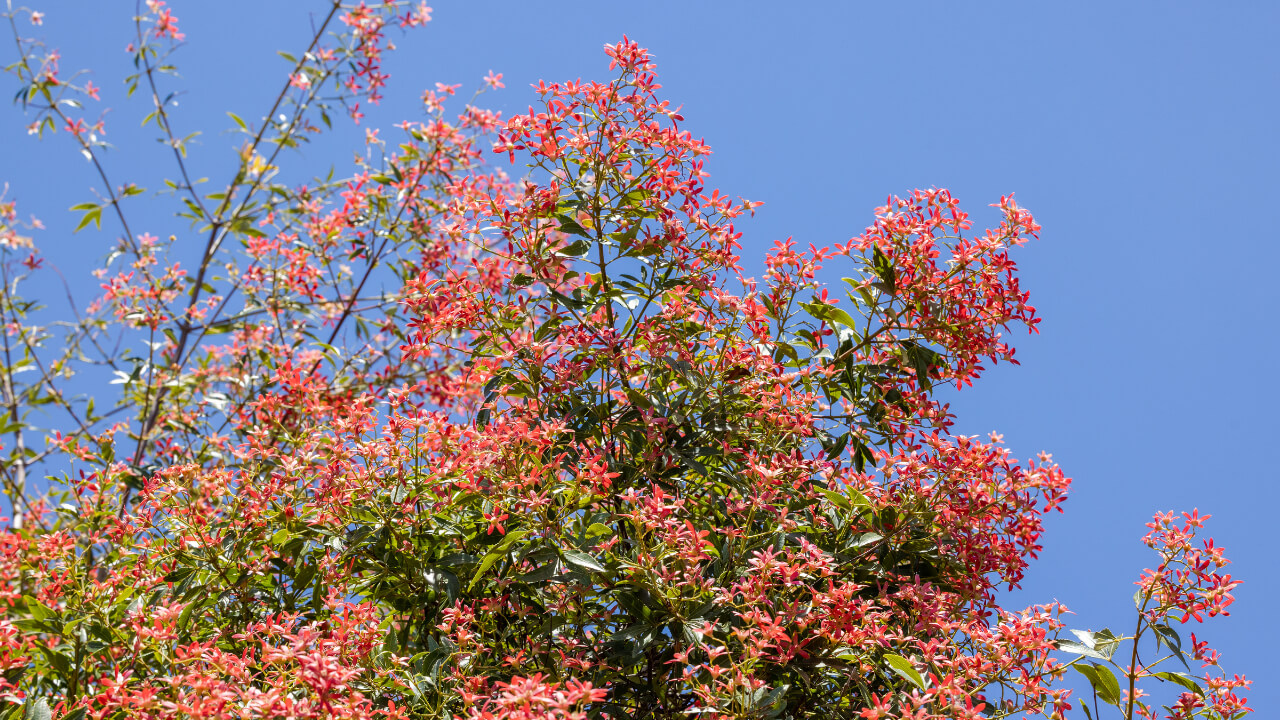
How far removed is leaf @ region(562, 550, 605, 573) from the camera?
1915 mm

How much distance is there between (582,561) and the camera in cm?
193

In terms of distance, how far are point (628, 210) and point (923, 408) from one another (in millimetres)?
984

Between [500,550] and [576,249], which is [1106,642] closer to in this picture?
[500,550]

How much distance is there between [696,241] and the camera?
251cm

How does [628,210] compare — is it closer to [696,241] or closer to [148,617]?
[696,241]

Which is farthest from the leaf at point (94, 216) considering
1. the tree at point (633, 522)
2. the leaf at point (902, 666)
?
the leaf at point (902, 666)

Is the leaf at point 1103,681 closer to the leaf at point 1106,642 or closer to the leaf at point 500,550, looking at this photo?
the leaf at point 1106,642

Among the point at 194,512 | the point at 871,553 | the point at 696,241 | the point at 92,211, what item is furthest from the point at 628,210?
the point at 92,211

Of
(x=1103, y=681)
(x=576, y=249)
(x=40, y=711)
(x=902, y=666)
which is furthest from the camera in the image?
(x=576, y=249)

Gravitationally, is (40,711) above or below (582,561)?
below

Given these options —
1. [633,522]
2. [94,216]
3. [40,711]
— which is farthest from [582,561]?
[94,216]

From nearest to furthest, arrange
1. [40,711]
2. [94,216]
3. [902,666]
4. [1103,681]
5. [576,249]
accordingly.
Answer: [902,666] → [40,711] → [1103,681] → [576,249] → [94,216]

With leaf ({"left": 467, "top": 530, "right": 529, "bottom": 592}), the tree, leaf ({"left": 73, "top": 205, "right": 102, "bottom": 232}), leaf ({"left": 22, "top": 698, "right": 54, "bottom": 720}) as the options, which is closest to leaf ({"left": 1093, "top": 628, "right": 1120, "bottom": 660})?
the tree

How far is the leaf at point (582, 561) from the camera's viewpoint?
192cm
